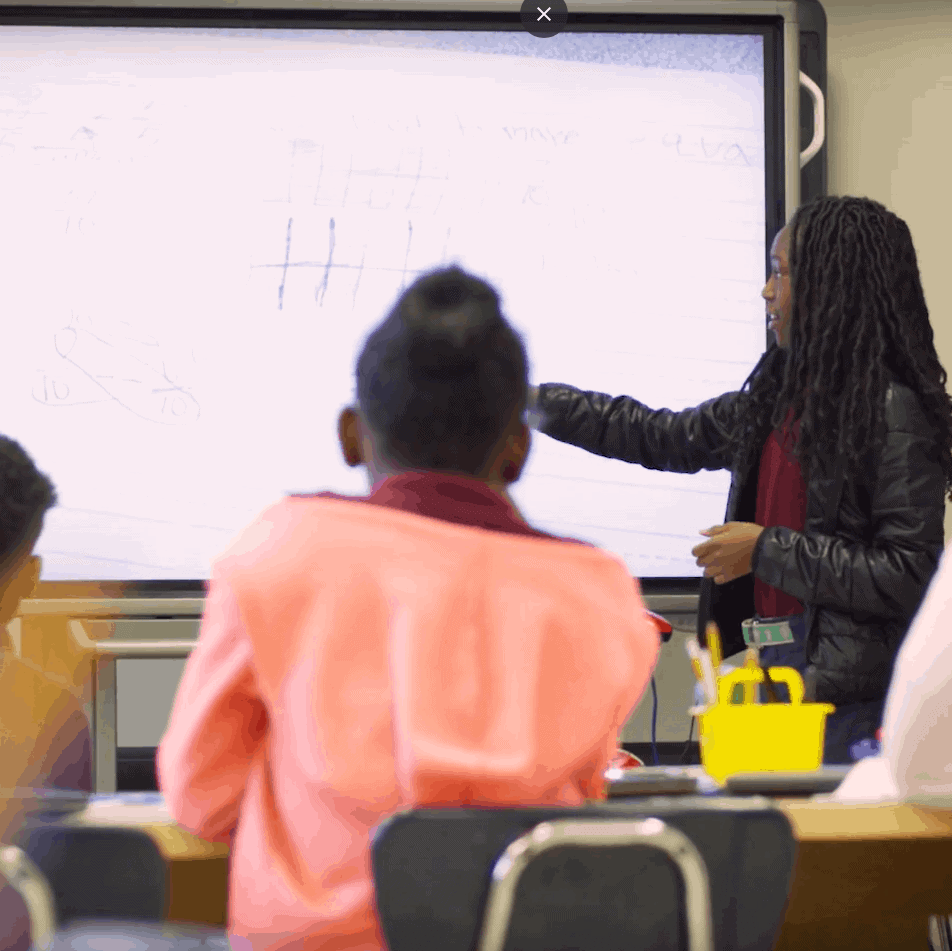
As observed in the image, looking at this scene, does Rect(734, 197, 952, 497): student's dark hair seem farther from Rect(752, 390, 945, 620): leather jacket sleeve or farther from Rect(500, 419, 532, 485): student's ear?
Rect(500, 419, 532, 485): student's ear

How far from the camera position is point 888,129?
305cm

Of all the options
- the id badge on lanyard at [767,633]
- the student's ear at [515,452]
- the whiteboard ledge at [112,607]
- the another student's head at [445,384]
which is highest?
the another student's head at [445,384]

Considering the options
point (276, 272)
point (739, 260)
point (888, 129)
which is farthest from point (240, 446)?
point (888, 129)

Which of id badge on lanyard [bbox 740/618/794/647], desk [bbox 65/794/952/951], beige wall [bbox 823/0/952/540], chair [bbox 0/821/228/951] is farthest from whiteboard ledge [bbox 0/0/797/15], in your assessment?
chair [bbox 0/821/228/951]

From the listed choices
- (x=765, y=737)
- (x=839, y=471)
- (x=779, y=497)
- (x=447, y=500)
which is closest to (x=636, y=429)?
(x=779, y=497)

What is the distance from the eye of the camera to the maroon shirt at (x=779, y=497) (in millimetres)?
1802

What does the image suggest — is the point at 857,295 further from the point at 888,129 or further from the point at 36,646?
the point at 36,646

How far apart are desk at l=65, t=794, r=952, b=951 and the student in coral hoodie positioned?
0.42 ft

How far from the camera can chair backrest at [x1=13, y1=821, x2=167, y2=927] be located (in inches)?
36.1

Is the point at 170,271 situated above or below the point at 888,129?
below

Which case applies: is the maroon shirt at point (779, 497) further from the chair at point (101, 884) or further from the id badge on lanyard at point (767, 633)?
the chair at point (101, 884)

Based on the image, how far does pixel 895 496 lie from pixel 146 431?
5.41ft

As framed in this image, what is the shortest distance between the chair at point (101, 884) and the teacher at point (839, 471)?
0.82 metres

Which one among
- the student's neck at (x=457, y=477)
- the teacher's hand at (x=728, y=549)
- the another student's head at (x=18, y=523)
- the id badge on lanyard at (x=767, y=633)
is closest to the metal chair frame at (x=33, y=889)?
the student's neck at (x=457, y=477)
